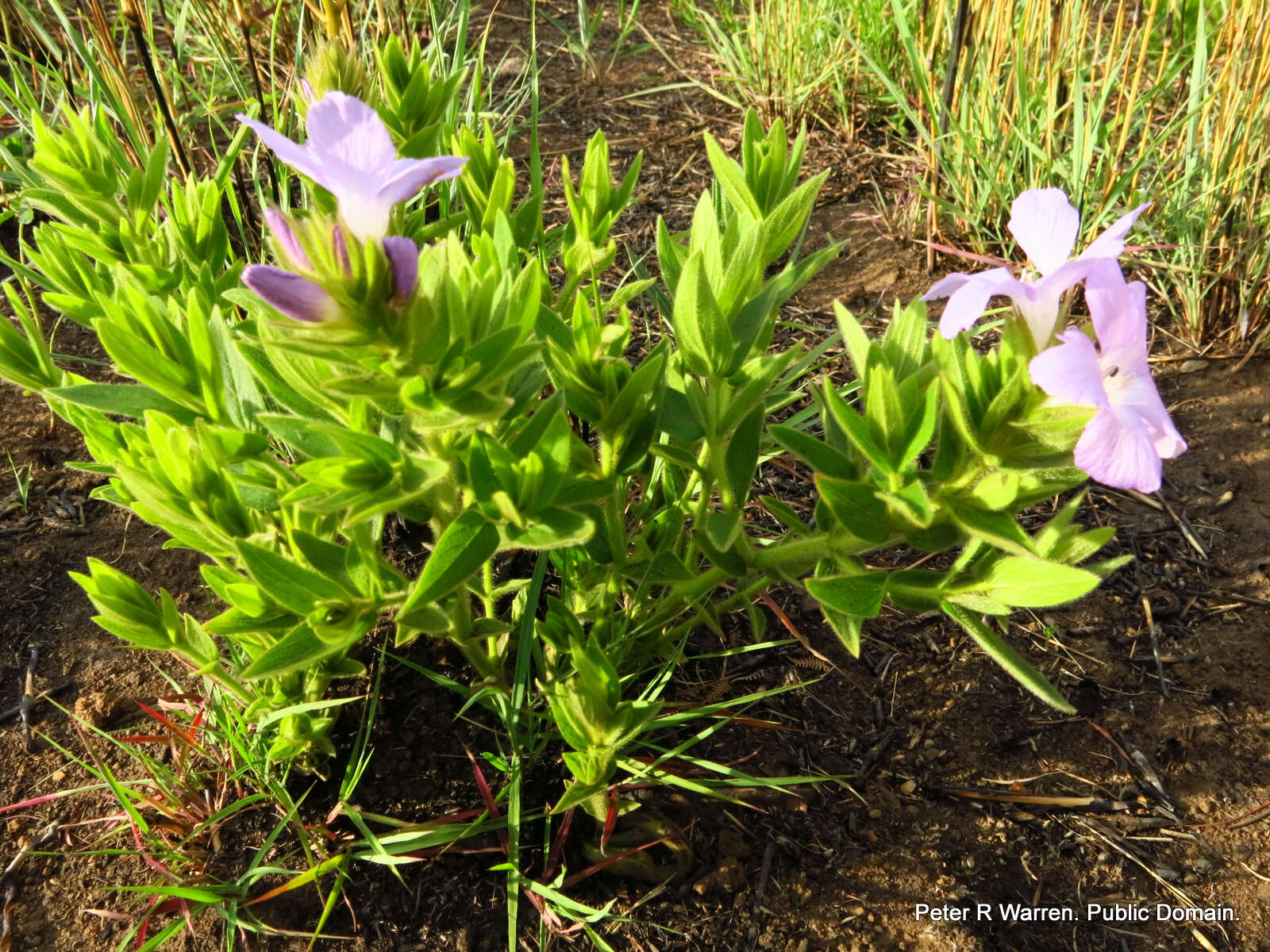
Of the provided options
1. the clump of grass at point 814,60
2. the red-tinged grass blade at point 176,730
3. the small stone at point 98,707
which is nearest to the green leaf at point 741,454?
the red-tinged grass blade at point 176,730

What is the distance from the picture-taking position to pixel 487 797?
5.42 ft

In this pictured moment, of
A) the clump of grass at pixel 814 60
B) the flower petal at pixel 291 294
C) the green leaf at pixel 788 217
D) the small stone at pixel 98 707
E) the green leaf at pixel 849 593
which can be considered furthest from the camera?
the clump of grass at pixel 814 60

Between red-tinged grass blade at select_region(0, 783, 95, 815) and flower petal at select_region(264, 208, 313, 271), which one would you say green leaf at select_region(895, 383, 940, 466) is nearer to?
flower petal at select_region(264, 208, 313, 271)

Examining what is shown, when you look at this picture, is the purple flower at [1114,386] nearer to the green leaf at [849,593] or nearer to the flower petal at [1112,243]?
the flower petal at [1112,243]

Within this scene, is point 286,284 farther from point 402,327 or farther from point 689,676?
point 689,676

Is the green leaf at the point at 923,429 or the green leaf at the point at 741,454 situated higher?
the green leaf at the point at 923,429

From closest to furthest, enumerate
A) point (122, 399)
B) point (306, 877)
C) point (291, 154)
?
1. point (291, 154)
2. point (122, 399)
3. point (306, 877)

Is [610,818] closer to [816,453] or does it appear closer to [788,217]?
[816,453]

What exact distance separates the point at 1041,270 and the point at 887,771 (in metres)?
1.06

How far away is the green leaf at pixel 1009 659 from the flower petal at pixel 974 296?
431 millimetres

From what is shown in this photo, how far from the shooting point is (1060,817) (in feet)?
6.00

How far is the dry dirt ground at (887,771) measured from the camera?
1.68 m

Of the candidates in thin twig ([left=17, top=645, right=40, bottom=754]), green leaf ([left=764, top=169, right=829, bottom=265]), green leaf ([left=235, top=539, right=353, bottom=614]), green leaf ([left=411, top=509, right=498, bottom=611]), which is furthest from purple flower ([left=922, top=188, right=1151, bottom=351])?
thin twig ([left=17, top=645, right=40, bottom=754])

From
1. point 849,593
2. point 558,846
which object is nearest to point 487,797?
point 558,846
